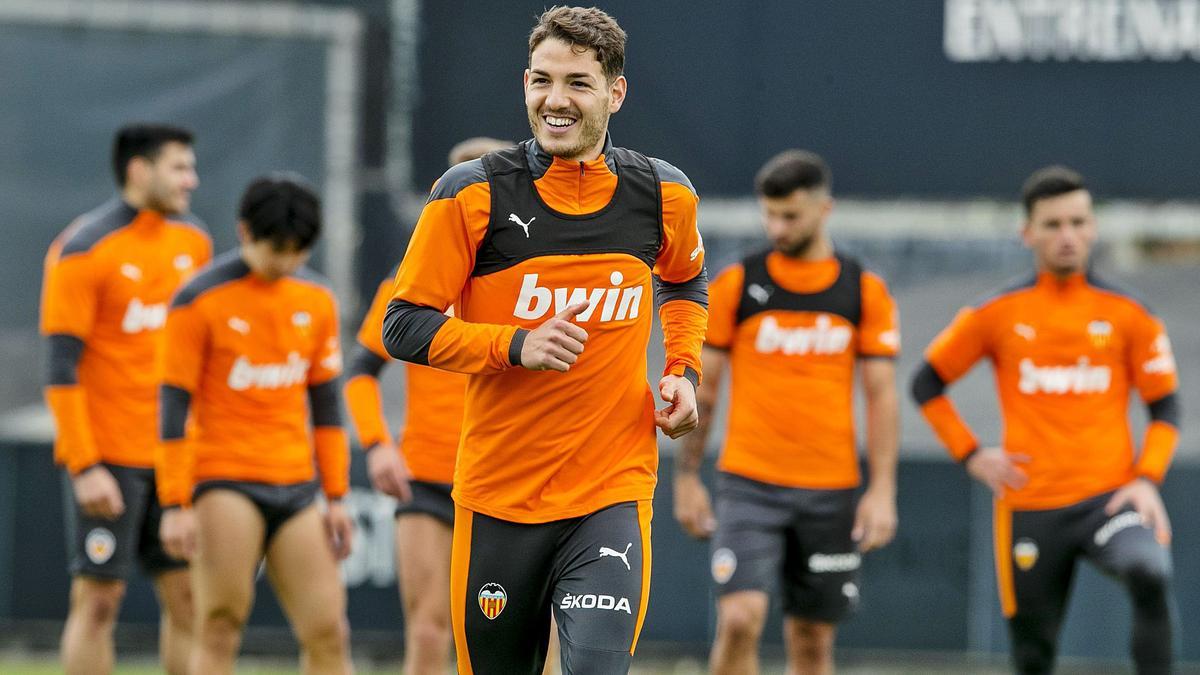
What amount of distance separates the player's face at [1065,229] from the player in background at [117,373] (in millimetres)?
3943

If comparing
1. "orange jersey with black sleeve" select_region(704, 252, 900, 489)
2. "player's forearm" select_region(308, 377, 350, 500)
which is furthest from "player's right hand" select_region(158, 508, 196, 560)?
"orange jersey with black sleeve" select_region(704, 252, 900, 489)

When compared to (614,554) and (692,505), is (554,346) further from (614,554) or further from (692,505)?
(692,505)

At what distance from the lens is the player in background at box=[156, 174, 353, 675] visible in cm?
736

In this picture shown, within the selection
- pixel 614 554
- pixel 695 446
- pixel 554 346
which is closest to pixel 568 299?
pixel 554 346

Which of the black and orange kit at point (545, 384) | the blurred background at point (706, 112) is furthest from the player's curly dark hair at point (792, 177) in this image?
the blurred background at point (706, 112)

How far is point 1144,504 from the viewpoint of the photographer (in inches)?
301

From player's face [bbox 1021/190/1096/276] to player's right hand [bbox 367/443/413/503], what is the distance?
2.99 meters

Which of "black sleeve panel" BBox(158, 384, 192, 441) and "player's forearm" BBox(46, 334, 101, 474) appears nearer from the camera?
"black sleeve panel" BBox(158, 384, 192, 441)

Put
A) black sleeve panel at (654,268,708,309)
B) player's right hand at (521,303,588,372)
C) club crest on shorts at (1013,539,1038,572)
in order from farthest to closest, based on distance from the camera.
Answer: club crest on shorts at (1013,539,1038,572) → black sleeve panel at (654,268,708,309) → player's right hand at (521,303,588,372)

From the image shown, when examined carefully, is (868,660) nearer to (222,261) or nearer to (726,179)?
(726,179)

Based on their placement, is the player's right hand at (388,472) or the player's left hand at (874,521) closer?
the player's right hand at (388,472)

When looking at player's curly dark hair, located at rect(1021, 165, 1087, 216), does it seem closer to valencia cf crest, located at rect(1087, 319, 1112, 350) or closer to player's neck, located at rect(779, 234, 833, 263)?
valencia cf crest, located at rect(1087, 319, 1112, 350)

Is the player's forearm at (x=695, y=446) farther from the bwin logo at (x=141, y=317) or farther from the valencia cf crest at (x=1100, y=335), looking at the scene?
the bwin logo at (x=141, y=317)

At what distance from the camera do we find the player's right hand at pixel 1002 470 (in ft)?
26.0
